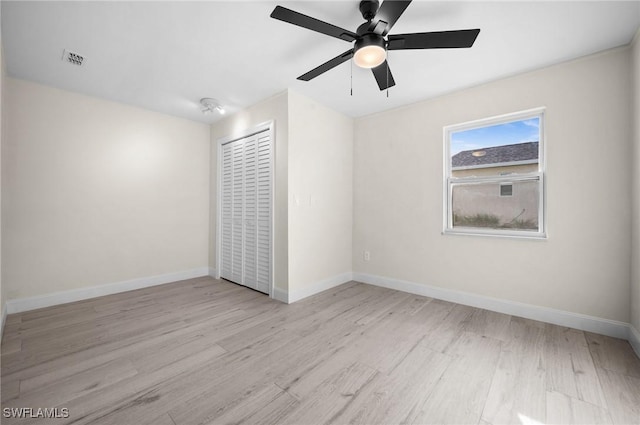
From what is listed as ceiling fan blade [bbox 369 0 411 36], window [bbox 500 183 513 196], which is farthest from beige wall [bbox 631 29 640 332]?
ceiling fan blade [bbox 369 0 411 36]

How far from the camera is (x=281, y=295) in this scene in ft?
10.8

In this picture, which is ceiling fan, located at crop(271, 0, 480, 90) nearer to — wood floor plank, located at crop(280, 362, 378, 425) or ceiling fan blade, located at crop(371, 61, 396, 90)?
ceiling fan blade, located at crop(371, 61, 396, 90)

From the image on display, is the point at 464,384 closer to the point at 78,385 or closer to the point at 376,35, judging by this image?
the point at 376,35

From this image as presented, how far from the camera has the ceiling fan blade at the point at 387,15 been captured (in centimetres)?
155

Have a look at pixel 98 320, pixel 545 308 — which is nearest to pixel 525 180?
pixel 545 308

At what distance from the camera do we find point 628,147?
7.52 ft

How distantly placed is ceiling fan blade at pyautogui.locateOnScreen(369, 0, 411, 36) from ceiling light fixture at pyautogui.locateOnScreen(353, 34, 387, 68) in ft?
0.16

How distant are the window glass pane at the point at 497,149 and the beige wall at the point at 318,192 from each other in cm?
152

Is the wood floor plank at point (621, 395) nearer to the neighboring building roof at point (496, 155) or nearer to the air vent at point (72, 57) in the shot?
the neighboring building roof at point (496, 155)

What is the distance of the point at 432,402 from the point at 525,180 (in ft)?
7.97

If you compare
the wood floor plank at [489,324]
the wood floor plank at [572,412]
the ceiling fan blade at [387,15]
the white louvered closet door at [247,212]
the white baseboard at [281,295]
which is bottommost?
the wood floor plank at [572,412]

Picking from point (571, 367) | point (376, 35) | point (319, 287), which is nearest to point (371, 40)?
point (376, 35)

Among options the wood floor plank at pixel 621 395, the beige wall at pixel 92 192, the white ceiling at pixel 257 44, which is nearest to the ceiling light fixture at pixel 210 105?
the white ceiling at pixel 257 44

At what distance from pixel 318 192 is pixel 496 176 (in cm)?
212
